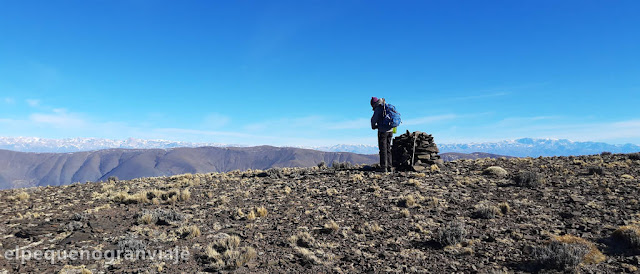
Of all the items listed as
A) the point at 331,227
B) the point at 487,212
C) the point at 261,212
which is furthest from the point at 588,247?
the point at 261,212

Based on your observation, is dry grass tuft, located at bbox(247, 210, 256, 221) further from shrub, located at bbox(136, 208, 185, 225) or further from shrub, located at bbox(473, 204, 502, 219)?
shrub, located at bbox(473, 204, 502, 219)

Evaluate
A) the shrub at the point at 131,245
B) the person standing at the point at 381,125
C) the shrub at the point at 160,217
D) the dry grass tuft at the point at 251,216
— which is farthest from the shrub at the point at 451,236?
the person standing at the point at 381,125

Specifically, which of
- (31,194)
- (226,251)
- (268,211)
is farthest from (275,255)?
(31,194)

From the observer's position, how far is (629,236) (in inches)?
303

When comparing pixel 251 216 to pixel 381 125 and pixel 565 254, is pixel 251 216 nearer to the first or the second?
pixel 565 254

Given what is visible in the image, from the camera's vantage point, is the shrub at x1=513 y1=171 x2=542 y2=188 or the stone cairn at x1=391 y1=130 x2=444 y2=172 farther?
the stone cairn at x1=391 y1=130 x2=444 y2=172

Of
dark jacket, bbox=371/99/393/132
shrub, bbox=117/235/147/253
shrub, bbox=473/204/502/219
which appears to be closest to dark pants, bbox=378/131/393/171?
dark jacket, bbox=371/99/393/132

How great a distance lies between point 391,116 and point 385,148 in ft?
7.00

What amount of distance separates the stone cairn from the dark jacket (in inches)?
82.6

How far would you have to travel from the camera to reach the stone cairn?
1912 centimetres

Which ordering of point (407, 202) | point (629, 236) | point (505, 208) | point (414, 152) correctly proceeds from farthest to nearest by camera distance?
1. point (414, 152)
2. point (407, 202)
3. point (505, 208)
4. point (629, 236)

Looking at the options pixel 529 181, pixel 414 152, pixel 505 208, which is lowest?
pixel 505 208

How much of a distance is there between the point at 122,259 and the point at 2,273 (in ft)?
8.10

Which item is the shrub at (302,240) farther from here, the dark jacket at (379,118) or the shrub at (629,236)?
the dark jacket at (379,118)
